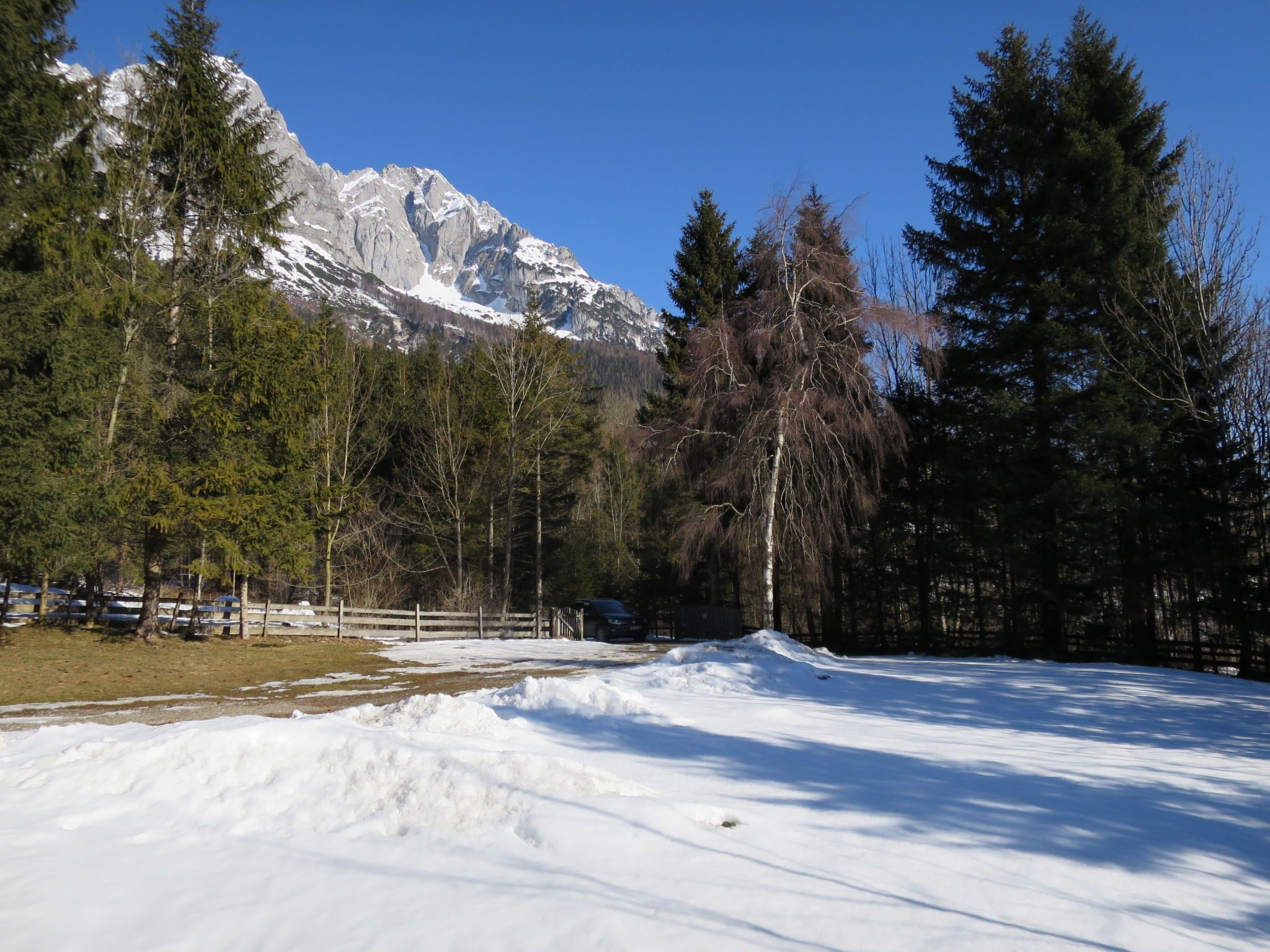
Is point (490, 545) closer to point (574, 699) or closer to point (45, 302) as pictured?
point (45, 302)

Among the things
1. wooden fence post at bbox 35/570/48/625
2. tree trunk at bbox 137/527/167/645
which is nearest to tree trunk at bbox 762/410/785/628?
tree trunk at bbox 137/527/167/645

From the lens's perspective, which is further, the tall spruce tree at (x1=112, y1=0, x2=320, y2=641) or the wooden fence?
the wooden fence

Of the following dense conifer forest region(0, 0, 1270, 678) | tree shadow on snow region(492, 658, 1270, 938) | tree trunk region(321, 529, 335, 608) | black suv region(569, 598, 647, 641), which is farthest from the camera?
black suv region(569, 598, 647, 641)

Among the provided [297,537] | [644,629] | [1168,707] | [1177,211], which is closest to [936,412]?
[1177,211]

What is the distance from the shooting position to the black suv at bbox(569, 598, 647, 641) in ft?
84.5

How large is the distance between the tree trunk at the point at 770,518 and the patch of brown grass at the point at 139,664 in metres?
8.71

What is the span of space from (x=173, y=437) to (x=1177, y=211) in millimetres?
25187

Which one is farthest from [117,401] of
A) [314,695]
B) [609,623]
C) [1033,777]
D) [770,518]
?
[1033,777]

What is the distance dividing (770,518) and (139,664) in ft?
45.2

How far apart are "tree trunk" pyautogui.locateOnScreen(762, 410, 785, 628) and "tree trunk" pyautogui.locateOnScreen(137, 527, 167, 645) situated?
564 inches

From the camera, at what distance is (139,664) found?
566 inches

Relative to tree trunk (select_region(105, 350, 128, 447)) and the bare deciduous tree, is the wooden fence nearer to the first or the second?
tree trunk (select_region(105, 350, 128, 447))

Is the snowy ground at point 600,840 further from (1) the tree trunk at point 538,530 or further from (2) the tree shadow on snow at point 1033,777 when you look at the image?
(1) the tree trunk at point 538,530

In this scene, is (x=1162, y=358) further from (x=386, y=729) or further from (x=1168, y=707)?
(x=386, y=729)
